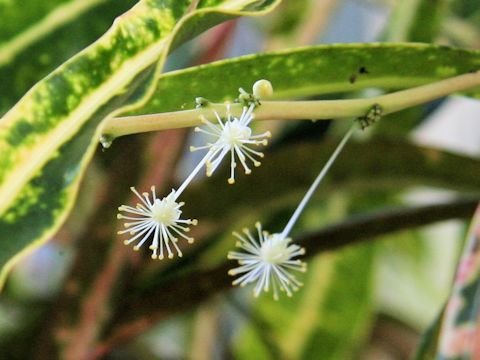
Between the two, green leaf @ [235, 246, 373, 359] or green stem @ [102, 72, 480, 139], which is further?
green leaf @ [235, 246, 373, 359]

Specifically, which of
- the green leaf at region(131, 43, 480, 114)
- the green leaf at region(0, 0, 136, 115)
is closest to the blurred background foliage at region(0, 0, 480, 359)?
the green leaf at region(0, 0, 136, 115)

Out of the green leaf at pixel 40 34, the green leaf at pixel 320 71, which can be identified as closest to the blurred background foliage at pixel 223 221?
the green leaf at pixel 40 34

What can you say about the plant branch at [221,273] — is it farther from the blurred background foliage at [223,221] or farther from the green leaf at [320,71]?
the green leaf at [320,71]

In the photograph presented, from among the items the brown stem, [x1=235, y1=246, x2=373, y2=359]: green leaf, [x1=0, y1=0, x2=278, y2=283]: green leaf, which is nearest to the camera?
[x1=0, y1=0, x2=278, y2=283]: green leaf

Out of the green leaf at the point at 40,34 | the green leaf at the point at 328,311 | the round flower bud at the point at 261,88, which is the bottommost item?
the round flower bud at the point at 261,88

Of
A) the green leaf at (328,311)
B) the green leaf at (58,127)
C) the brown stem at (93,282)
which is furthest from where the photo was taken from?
the green leaf at (328,311)

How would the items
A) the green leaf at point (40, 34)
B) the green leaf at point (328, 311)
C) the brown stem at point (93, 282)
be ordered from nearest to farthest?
the green leaf at point (40, 34) < the brown stem at point (93, 282) < the green leaf at point (328, 311)

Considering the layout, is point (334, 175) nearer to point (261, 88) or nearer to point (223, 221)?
point (223, 221)

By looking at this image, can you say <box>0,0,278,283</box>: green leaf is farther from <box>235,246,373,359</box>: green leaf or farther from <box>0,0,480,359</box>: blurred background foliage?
<box>235,246,373,359</box>: green leaf
